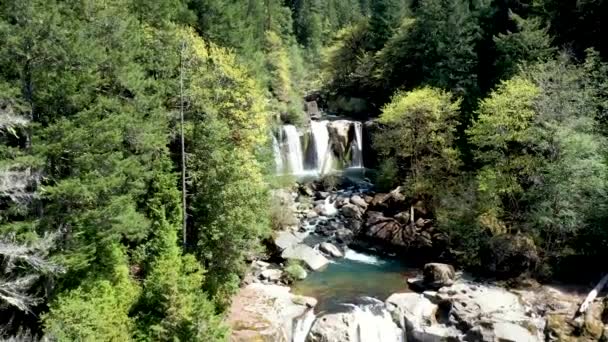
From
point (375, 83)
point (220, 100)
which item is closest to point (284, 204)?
point (220, 100)

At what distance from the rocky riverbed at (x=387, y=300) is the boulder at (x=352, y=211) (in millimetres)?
2326

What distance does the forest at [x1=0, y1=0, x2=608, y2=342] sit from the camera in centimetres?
1619

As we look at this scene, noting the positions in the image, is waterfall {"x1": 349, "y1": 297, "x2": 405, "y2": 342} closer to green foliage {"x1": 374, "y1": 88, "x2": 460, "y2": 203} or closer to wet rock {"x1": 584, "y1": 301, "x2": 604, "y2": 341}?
wet rock {"x1": 584, "y1": 301, "x2": 604, "y2": 341}

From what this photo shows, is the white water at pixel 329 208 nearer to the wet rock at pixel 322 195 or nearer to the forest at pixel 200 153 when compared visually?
the wet rock at pixel 322 195

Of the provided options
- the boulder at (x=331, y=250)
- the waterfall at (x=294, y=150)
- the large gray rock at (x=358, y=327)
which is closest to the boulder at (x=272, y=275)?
the boulder at (x=331, y=250)

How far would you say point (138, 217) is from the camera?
19594mm

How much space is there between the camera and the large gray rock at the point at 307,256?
2780cm

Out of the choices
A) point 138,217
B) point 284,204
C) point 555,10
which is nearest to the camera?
point 138,217

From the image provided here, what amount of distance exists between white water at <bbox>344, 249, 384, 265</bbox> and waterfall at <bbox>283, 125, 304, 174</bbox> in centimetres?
1517

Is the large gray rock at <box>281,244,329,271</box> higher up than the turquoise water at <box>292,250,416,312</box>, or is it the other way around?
the large gray rock at <box>281,244,329,271</box>

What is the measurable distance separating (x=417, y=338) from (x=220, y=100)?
15435 mm

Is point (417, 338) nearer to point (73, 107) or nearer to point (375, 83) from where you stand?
point (73, 107)

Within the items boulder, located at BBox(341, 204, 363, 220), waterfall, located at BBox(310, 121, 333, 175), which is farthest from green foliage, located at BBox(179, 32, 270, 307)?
waterfall, located at BBox(310, 121, 333, 175)

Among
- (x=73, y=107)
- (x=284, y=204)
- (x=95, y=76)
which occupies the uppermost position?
(x=95, y=76)
